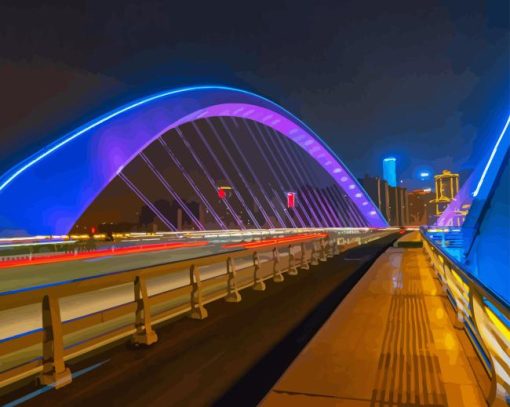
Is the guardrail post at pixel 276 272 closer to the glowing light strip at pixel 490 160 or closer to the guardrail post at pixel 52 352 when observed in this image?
the guardrail post at pixel 52 352

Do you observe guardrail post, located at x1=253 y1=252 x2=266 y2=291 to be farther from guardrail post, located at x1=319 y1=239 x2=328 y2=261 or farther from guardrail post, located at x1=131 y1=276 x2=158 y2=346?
guardrail post, located at x1=319 y1=239 x2=328 y2=261

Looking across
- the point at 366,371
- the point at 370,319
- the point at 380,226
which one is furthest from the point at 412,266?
the point at 380,226

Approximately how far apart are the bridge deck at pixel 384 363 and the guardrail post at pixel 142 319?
2091 mm

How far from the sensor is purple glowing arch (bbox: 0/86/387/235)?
19.8m

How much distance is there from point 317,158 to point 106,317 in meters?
55.5

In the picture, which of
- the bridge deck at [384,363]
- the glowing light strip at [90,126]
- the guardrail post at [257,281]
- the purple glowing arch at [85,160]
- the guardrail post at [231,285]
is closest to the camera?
the bridge deck at [384,363]

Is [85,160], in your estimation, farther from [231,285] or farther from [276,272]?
[231,285]

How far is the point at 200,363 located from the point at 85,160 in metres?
19.5

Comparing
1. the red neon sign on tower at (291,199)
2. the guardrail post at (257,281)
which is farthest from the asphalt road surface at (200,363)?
the red neon sign on tower at (291,199)

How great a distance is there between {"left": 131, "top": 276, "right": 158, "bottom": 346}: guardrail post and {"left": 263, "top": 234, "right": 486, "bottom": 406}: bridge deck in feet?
6.86

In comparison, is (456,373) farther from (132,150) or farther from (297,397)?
(132,150)

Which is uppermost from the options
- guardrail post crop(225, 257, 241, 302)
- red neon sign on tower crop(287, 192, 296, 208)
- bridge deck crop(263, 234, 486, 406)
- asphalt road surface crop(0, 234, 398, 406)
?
red neon sign on tower crop(287, 192, 296, 208)

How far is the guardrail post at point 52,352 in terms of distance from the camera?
4.47 meters

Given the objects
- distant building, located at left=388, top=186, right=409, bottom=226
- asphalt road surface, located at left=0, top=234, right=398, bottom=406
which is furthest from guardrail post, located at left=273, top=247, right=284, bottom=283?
distant building, located at left=388, top=186, right=409, bottom=226
